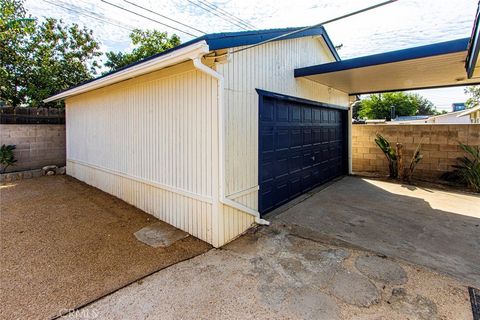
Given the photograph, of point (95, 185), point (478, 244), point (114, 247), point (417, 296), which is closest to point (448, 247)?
point (478, 244)

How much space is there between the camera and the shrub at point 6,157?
7.35 metres

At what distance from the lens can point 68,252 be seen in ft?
11.3

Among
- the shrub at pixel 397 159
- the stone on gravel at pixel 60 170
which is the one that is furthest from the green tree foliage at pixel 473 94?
the stone on gravel at pixel 60 170

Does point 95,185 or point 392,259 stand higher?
point 95,185

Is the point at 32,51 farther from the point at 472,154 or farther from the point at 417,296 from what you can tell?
the point at 472,154

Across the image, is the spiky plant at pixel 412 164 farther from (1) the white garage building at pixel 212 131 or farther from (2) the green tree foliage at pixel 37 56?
(2) the green tree foliage at pixel 37 56

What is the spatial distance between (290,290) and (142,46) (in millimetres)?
13860

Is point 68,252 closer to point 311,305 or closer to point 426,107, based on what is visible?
point 311,305

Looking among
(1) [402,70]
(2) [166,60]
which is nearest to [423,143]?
(1) [402,70]

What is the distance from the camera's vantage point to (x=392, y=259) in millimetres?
3178

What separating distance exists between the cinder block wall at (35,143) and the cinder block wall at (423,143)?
1025cm

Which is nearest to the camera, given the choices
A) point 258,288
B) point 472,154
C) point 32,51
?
point 258,288

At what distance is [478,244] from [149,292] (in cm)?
438

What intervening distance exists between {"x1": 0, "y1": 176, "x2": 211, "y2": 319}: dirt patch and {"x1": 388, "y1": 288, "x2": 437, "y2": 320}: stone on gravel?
7.43 ft
